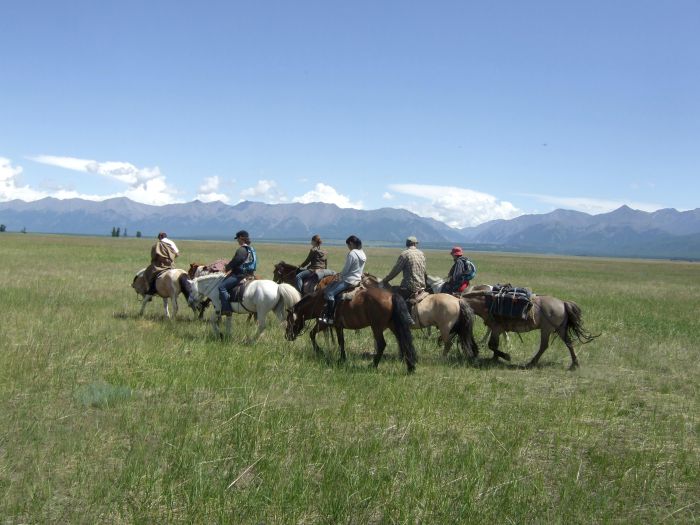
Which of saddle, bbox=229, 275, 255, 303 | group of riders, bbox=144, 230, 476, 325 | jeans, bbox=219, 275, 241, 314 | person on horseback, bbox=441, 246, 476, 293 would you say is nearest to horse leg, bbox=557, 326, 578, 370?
group of riders, bbox=144, 230, 476, 325

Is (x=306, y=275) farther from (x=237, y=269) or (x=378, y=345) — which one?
(x=378, y=345)

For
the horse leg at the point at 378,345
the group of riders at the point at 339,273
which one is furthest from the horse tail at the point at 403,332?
the group of riders at the point at 339,273

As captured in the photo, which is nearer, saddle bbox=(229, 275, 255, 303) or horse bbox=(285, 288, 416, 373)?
horse bbox=(285, 288, 416, 373)

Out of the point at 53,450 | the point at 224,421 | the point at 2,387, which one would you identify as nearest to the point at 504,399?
the point at 224,421

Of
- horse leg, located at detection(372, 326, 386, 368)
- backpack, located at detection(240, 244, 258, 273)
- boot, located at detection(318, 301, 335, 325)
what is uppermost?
backpack, located at detection(240, 244, 258, 273)

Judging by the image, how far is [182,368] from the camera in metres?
9.16

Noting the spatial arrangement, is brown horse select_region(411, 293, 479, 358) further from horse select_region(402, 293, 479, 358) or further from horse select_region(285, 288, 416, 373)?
horse select_region(285, 288, 416, 373)

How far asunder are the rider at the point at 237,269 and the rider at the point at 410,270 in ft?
9.81

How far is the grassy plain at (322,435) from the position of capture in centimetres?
503

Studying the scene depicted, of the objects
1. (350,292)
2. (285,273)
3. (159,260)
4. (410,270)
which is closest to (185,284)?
(159,260)

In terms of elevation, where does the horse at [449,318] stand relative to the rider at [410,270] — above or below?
below

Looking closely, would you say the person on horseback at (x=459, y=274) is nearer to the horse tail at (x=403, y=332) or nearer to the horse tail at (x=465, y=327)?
the horse tail at (x=465, y=327)

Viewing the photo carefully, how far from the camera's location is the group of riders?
1090 centimetres

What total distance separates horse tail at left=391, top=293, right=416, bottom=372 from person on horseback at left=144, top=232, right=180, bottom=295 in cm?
719
